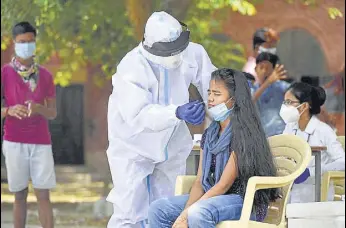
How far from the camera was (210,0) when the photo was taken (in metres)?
7.80

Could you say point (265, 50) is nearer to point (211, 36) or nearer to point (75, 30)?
point (211, 36)

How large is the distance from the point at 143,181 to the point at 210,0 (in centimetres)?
169

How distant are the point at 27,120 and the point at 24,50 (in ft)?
1.70

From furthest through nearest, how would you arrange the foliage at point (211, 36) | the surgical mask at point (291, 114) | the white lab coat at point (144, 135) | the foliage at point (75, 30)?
1. the foliage at point (211, 36)
2. the foliage at point (75, 30)
3. the surgical mask at point (291, 114)
4. the white lab coat at point (144, 135)

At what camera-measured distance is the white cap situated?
651 centimetres

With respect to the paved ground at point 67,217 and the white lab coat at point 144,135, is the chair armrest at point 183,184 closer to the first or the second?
the white lab coat at point 144,135

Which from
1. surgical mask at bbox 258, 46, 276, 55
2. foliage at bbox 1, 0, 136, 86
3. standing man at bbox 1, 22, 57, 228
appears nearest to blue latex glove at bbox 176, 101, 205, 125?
standing man at bbox 1, 22, 57, 228

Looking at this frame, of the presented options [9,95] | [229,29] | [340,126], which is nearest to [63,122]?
[229,29]

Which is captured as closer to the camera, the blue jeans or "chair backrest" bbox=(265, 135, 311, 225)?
the blue jeans

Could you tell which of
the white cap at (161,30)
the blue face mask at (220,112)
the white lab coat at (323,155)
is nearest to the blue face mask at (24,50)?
the white cap at (161,30)

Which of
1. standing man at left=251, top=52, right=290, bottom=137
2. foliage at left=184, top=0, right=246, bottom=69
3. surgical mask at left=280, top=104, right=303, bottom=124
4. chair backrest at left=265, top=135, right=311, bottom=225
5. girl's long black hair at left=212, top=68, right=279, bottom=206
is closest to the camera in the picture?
girl's long black hair at left=212, top=68, right=279, bottom=206

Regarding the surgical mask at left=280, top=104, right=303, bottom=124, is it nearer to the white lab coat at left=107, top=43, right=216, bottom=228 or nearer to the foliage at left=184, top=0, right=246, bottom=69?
the white lab coat at left=107, top=43, right=216, bottom=228

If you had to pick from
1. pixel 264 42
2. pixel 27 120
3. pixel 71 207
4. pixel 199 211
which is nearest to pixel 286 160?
pixel 199 211

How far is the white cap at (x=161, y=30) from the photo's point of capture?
256 inches
